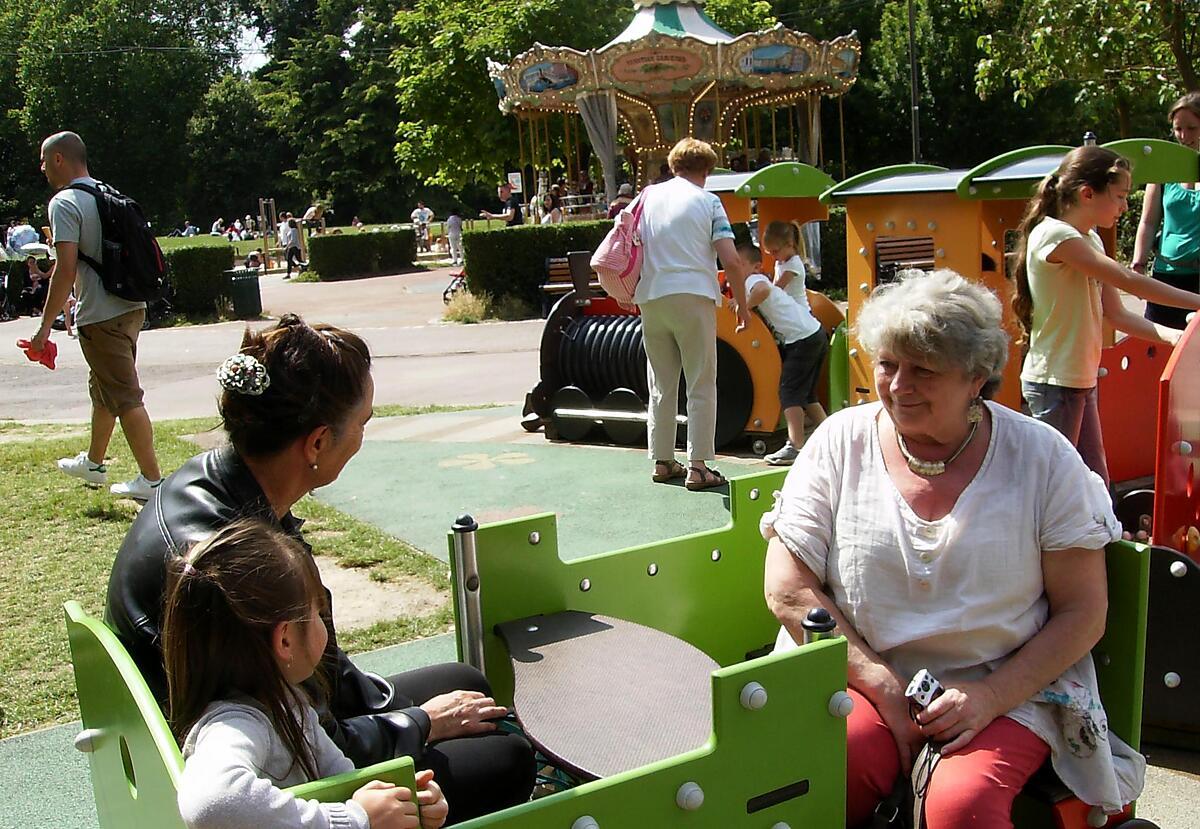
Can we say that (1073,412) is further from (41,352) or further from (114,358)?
(41,352)

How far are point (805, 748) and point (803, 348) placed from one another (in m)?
4.94

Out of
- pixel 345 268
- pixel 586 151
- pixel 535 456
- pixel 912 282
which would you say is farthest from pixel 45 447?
pixel 586 151

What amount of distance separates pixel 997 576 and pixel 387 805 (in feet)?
4.38

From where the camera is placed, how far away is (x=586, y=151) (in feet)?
116

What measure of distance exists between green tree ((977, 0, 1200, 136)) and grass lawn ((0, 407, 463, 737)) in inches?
525

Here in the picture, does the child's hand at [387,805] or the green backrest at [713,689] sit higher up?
the child's hand at [387,805]

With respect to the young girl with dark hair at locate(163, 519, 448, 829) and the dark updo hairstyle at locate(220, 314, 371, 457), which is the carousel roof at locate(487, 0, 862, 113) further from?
the young girl with dark hair at locate(163, 519, 448, 829)

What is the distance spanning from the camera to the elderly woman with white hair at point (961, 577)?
238 centimetres

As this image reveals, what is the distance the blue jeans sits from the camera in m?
4.09

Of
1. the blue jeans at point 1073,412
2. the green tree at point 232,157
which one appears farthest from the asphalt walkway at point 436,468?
the green tree at point 232,157

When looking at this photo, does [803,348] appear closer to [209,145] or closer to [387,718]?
[387,718]

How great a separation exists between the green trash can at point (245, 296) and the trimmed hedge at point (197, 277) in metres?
0.79

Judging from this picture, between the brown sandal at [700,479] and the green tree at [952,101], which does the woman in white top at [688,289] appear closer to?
the brown sandal at [700,479]

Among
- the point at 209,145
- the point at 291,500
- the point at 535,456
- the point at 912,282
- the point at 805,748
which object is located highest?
the point at 209,145
